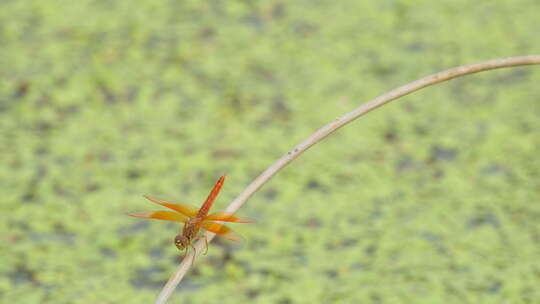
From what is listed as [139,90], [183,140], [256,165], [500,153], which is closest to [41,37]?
[139,90]

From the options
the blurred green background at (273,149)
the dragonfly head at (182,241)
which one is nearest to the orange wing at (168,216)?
the dragonfly head at (182,241)

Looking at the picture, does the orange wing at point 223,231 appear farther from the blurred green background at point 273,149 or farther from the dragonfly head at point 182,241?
the blurred green background at point 273,149

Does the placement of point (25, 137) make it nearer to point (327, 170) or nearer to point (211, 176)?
point (211, 176)

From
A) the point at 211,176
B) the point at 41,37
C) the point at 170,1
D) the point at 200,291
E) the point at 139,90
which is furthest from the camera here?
the point at 170,1

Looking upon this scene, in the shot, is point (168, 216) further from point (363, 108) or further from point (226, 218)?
point (363, 108)

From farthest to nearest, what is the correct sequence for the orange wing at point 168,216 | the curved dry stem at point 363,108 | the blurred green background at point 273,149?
the blurred green background at point 273,149 → the orange wing at point 168,216 → the curved dry stem at point 363,108

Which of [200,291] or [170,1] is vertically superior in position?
[170,1]

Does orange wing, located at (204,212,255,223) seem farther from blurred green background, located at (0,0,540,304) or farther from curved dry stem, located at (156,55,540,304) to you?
blurred green background, located at (0,0,540,304)

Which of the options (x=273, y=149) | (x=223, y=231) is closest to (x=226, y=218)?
(x=223, y=231)
